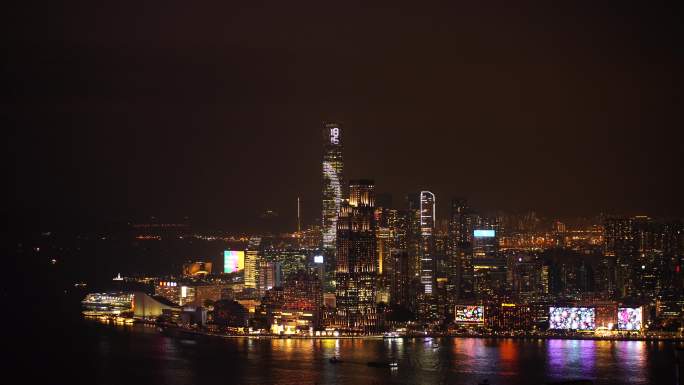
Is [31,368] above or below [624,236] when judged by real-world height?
below

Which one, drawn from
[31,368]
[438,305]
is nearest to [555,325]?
[438,305]

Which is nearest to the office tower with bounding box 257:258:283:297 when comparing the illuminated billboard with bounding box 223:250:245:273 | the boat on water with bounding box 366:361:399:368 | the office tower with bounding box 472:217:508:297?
the illuminated billboard with bounding box 223:250:245:273

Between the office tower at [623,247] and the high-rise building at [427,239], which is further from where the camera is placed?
the high-rise building at [427,239]

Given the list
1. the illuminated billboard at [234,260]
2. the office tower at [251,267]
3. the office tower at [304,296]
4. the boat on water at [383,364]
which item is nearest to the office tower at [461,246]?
the office tower at [304,296]

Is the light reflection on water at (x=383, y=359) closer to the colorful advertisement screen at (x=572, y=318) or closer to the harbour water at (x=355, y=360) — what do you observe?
the harbour water at (x=355, y=360)

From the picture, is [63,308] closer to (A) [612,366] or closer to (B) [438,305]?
(B) [438,305]

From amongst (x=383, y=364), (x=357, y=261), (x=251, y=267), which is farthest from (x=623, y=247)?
(x=383, y=364)
